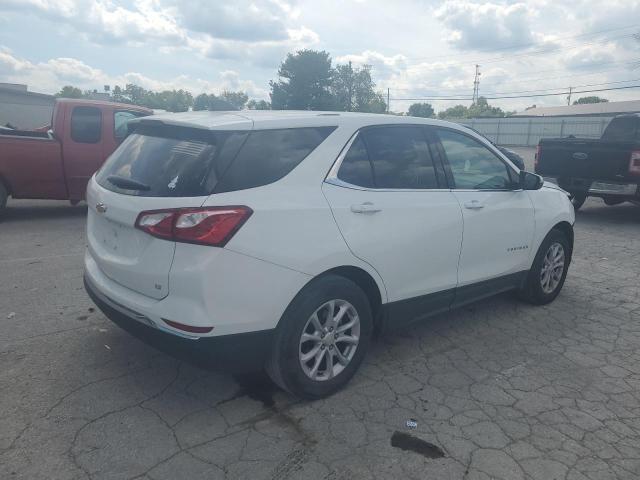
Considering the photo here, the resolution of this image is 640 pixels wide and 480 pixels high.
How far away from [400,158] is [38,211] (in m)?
7.81

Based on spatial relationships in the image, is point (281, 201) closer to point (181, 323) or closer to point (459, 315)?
point (181, 323)

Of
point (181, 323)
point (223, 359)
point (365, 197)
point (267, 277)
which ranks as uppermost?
point (365, 197)

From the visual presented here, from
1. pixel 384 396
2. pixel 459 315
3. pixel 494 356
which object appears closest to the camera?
pixel 384 396

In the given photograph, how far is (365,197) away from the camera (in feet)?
11.1

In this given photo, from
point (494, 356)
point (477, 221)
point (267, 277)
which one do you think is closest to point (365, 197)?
point (267, 277)

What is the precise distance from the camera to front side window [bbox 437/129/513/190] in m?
4.13

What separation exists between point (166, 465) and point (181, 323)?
702 mm

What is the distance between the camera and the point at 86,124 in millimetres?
8594

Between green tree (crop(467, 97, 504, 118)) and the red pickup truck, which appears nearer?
the red pickup truck

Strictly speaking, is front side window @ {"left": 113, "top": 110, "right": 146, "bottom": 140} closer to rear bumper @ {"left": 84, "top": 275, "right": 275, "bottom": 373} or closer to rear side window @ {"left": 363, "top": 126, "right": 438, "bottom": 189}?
rear side window @ {"left": 363, "top": 126, "right": 438, "bottom": 189}

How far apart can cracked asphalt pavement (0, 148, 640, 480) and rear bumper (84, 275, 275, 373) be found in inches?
15.4

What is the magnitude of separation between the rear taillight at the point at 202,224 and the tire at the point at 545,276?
3263 mm

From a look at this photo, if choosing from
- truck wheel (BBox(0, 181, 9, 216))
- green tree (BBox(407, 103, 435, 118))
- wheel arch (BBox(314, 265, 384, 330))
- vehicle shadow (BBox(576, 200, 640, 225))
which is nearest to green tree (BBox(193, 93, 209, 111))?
wheel arch (BBox(314, 265, 384, 330))

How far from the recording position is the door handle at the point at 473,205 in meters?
4.06
